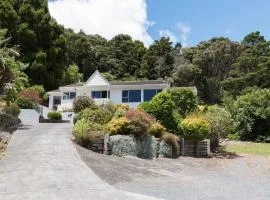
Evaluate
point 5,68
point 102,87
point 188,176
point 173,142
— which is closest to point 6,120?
point 5,68

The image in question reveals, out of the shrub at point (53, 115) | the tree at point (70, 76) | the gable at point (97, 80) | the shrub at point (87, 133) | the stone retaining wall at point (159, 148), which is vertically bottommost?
the stone retaining wall at point (159, 148)

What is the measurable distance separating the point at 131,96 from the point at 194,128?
22880mm

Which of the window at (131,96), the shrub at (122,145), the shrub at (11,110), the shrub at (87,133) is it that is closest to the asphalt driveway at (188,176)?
the shrub at (122,145)

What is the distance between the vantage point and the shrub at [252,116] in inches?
1544

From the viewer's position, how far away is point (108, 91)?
50.2m

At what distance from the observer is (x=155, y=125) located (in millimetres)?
24078

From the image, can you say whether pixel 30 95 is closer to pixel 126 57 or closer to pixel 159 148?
pixel 159 148

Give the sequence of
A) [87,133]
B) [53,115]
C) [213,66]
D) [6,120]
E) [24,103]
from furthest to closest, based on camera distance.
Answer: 1. [213,66]
2. [53,115]
3. [24,103]
4. [6,120]
5. [87,133]

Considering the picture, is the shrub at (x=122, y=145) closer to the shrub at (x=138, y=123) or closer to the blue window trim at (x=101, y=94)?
the shrub at (x=138, y=123)

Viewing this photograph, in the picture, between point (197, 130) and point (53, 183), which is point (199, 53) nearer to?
point (197, 130)

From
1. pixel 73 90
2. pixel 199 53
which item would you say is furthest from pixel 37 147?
pixel 199 53

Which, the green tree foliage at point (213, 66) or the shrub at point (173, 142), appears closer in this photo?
the shrub at point (173, 142)

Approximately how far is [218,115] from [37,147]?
1250cm

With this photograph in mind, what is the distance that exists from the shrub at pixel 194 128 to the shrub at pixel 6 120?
10996mm
